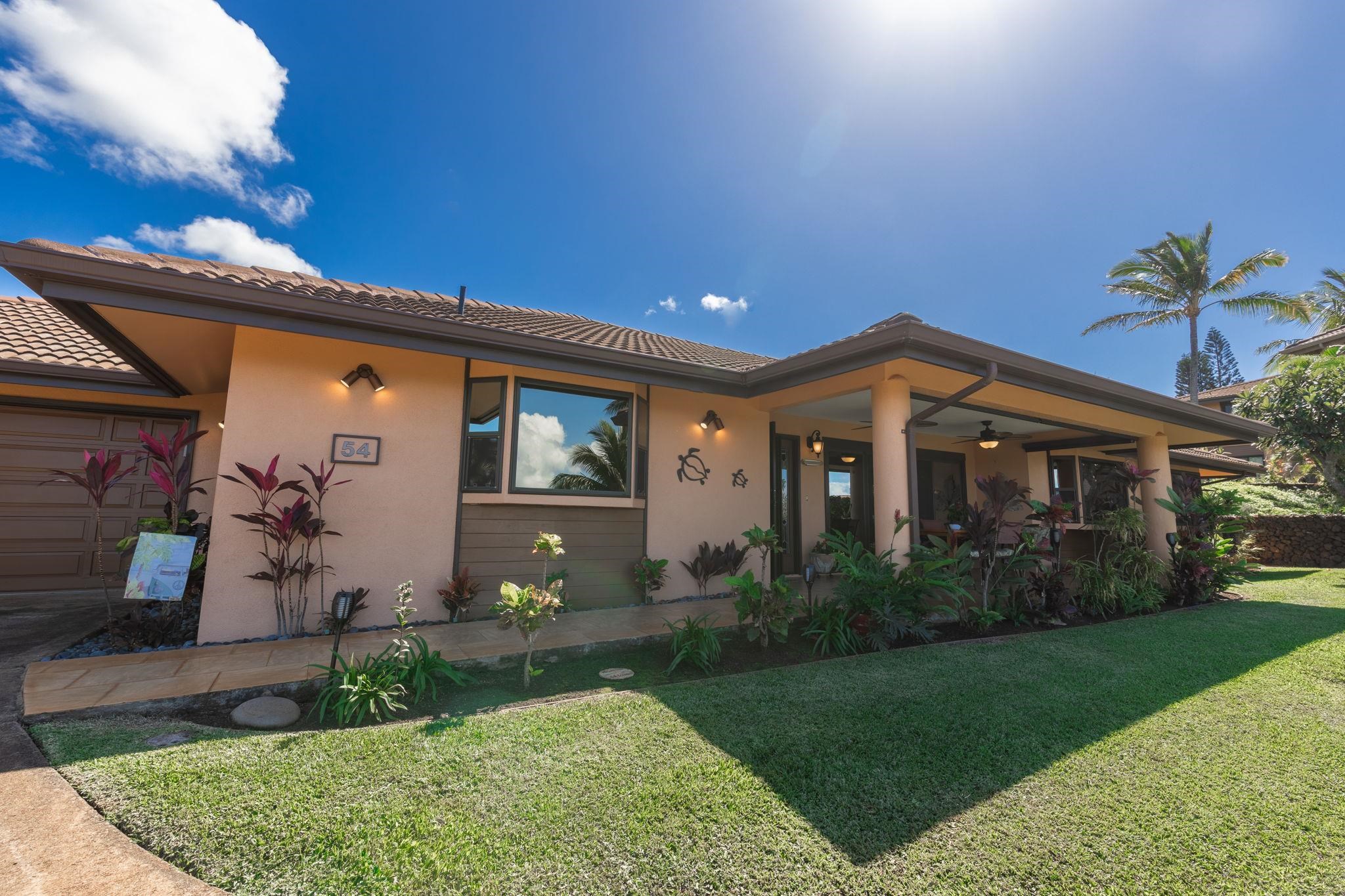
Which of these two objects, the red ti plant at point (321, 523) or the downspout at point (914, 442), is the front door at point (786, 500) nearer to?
the downspout at point (914, 442)

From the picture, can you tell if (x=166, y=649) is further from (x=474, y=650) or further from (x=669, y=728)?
(x=669, y=728)

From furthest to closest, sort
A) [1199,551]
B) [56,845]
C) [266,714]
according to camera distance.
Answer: [1199,551]
[266,714]
[56,845]

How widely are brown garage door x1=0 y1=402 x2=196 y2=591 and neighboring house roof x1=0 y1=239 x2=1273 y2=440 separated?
6.19 feet

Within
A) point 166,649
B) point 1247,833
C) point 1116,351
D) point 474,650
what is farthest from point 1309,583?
point 1116,351

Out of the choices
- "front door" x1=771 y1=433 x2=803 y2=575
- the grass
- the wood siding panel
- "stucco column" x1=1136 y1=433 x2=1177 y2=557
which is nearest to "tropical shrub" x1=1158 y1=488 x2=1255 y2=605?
"stucco column" x1=1136 y1=433 x2=1177 y2=557

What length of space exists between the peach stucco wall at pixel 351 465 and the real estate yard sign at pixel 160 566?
2.20 feet

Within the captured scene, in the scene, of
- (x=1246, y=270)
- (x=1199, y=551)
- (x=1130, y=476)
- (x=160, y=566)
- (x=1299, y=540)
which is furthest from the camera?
(x=1246, y=270)

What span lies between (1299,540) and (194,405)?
2071 cm

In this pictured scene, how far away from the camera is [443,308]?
18.7 feet

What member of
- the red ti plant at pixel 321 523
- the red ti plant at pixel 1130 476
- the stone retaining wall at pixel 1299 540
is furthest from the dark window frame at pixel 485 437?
the stone retaining wall at pixel 1299 540

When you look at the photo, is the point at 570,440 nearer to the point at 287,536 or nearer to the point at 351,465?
the point at 351,465

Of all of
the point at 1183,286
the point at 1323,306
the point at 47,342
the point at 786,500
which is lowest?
the point at 786,500

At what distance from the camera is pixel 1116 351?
21891 mm

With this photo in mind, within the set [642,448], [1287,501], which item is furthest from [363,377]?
[1287,501]
